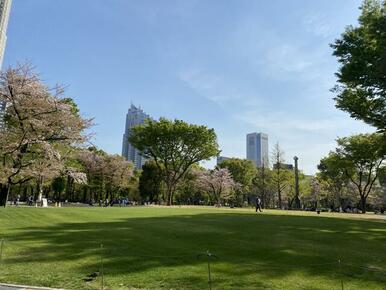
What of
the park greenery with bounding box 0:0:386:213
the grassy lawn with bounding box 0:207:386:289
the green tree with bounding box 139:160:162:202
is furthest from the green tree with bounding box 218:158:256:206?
the grassy lawn with bounding box 0:207:386:289

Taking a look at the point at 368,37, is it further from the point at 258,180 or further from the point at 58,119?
the point at 258,180

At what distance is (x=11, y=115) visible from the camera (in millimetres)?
25500

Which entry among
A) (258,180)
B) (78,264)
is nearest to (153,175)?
(258,180)

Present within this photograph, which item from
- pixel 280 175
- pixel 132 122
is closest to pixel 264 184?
pixel 280 175

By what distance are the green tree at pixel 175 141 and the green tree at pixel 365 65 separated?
95.2 feet

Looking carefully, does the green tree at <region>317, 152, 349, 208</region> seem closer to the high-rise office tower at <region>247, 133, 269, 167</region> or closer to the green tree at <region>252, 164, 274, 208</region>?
the green tree at <region>252, 164, 274, 208</region>

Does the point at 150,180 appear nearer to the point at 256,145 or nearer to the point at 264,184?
the point at 264,184

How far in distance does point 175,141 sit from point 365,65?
35534 mm

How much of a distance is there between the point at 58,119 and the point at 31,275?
1792 cm

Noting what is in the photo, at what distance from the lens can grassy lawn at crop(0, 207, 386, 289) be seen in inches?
324

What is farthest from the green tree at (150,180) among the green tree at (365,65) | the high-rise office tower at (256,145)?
the high-rise office tower at (256,145)

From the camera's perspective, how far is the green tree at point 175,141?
52.9 metres

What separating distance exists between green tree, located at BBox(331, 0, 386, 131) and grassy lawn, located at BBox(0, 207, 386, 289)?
9.14 meters

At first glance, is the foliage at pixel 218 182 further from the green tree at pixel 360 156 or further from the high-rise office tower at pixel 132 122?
the high-rise office tower at pixel 132 122
